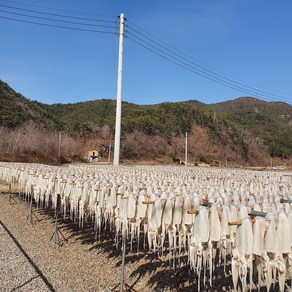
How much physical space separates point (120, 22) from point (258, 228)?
22.6 m

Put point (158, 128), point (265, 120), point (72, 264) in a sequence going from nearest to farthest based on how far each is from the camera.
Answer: point (72, 264) < point (158, 128) < point (265, 120)

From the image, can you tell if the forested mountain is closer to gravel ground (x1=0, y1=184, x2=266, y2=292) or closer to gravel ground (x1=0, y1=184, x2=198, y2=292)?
gravel ground (x1=0, y1=184, x2=198, y2=292)

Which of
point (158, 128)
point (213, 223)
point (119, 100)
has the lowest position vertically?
point (213, 223)

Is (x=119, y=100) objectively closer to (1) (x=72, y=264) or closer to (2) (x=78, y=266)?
(1) (x=72, y=264)

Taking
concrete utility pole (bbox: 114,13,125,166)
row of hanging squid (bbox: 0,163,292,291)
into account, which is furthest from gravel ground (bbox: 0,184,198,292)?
concrete utility pole (bbox: 114,13,125,166)

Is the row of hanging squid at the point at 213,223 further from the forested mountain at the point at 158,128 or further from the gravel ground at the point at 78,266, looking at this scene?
the forested mountain at the point at 158,128

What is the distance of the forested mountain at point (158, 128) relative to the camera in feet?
195

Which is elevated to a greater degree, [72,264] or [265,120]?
[265,120]

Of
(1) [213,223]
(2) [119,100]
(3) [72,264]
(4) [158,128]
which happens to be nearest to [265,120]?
(4) [158,128]

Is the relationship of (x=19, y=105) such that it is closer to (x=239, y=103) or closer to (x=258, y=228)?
(x=258, y=228)

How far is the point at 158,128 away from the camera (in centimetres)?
6956

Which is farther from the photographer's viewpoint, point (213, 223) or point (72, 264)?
point (72, 264)

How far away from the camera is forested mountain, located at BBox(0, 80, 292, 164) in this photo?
59531 millimetres

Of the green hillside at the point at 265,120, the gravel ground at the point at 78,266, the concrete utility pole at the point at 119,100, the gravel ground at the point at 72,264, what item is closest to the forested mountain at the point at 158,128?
the green hillside at the point at 265,120
